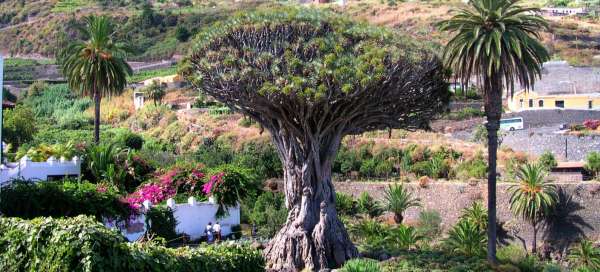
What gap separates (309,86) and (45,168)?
13.6 m

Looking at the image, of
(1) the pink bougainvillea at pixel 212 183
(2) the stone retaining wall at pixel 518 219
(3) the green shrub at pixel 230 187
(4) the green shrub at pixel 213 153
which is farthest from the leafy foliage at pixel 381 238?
(4) the green shrub at pixel 213 153

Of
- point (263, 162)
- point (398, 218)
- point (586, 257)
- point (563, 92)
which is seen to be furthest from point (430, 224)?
point (563, 92)

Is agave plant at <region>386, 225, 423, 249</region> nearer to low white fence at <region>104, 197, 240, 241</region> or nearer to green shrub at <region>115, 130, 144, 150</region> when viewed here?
low white fence at <region>104, 197, 240, 241</region>

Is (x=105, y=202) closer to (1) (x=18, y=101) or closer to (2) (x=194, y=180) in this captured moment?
(2) (x=194, y=180)

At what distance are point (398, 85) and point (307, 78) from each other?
2906 millimetres

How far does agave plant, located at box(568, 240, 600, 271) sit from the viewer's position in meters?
33.6

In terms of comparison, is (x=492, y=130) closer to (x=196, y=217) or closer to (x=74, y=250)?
(x=196, y=217)

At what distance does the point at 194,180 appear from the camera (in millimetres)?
34406

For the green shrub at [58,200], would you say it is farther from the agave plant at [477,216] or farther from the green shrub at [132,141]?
the green shrub at [132,141]

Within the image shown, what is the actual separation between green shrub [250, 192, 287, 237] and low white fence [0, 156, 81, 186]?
7.25 m

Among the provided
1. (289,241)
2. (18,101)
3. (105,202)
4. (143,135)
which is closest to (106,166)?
(105,202)

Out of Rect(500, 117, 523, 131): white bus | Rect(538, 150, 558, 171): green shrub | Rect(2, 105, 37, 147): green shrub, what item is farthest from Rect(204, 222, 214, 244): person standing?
Rect(500, 117, 523, 131): white bus

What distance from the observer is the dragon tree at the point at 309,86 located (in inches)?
1041

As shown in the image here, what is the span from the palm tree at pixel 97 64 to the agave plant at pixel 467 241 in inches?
611
